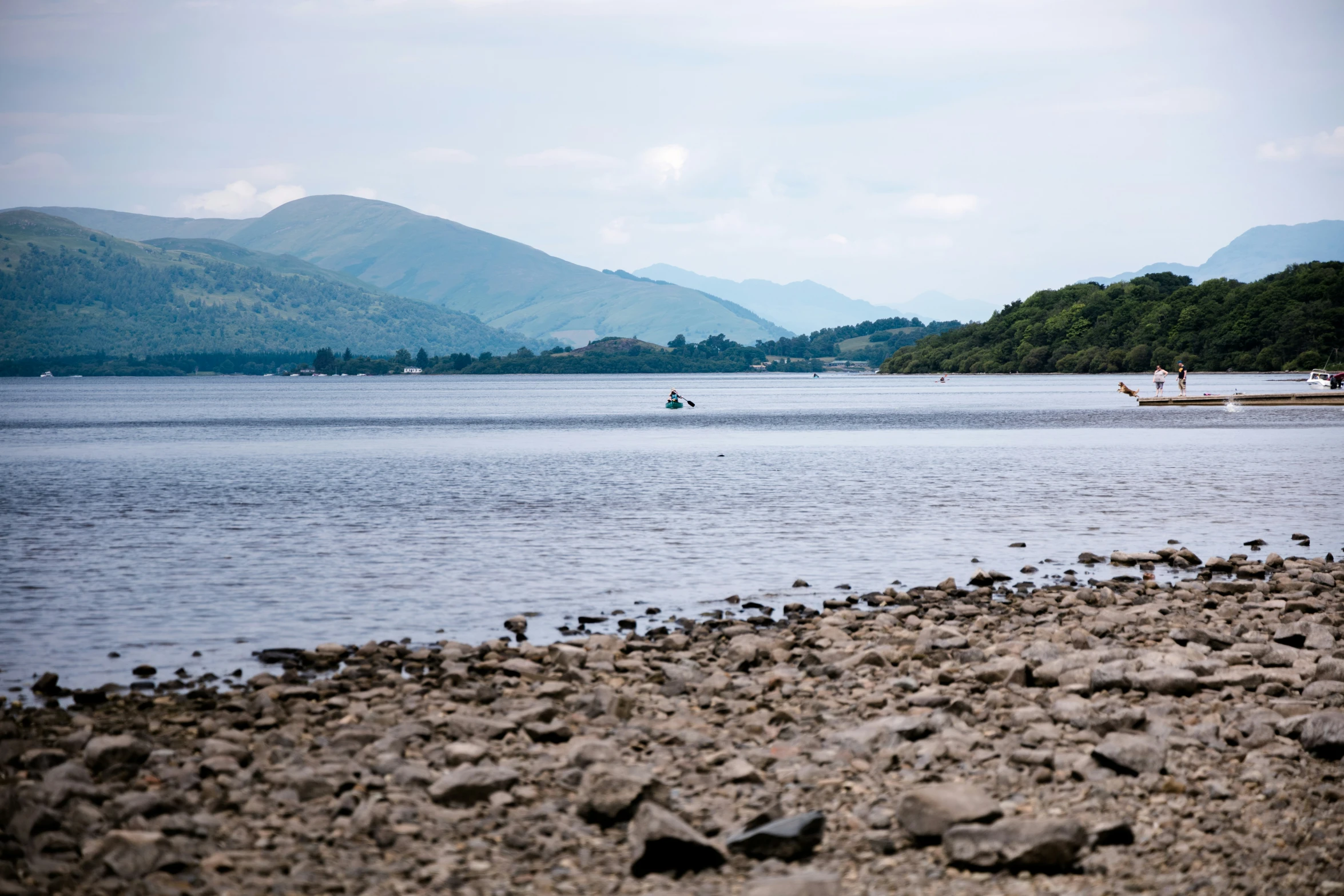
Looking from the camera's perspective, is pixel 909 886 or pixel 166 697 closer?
pixel 909 886

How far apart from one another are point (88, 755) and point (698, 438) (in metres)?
78.5

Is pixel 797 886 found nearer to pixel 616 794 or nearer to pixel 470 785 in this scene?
pixel 616 794

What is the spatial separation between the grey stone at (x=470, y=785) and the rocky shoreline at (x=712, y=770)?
0.03 metres

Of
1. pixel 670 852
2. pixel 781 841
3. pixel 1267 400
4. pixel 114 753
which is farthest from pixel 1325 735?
pixel 1267 400

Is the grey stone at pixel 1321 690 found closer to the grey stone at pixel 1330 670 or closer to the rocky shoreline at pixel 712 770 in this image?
the rocky shoreline at pixel 712 770

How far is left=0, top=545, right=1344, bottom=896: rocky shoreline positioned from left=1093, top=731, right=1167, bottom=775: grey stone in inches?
1.1

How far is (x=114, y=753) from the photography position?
12633mm

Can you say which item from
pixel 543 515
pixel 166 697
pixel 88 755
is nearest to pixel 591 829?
pixel 88 755

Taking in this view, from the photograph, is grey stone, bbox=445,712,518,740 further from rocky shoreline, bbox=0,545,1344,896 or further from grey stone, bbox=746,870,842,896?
grey stone, bbox=746,870,842,896

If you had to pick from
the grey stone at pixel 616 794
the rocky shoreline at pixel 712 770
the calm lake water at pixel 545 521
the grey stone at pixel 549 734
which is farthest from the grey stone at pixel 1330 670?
the calm lake water at pixel 545 521

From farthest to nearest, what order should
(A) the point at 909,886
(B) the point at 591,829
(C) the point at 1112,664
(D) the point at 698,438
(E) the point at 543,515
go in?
1. (D) the point at 698,438
2. (E) the point at 543,515
3. (C) the point at 1112,664
4. (B) the point at 591,829
5. (A) the point at 909,886

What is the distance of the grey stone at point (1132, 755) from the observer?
1178 cm

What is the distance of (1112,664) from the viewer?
619 inches

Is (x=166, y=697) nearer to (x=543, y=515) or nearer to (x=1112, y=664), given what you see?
(x=1112, y=664)
